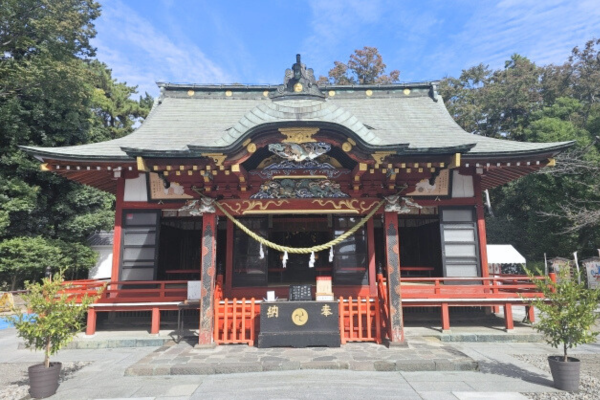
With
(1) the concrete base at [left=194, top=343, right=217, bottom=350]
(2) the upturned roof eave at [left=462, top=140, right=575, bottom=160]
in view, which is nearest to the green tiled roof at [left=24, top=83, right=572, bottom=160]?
(2) the upturned roof eave at [left=462, top=140, right=575, bottom=160]

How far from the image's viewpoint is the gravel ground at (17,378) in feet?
19.6

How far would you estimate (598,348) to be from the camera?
343 inches

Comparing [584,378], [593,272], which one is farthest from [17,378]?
[593,272]

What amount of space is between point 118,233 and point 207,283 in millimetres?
4316

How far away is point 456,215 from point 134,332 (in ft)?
33.4

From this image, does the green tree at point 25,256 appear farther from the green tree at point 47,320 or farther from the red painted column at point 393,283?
the red painted column at point 393,283

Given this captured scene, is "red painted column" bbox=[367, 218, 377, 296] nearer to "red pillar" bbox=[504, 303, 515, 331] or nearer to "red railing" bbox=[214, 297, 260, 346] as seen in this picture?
"red pillar" bbox=[504, 303, 515, 331]

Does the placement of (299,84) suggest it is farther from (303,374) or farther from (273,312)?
(303,374)

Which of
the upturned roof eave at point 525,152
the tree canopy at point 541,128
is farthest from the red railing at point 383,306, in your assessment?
the tree canopy at point 541,128

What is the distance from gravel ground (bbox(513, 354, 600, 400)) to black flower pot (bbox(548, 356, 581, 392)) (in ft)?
0.41

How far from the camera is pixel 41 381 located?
19.1ft

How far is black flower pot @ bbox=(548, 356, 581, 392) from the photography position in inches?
227

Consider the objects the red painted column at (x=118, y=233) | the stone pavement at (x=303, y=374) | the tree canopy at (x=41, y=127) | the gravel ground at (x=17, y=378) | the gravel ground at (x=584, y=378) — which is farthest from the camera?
the tree canopy at (x=41, y=127)

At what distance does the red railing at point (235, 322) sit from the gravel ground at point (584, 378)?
551cm
